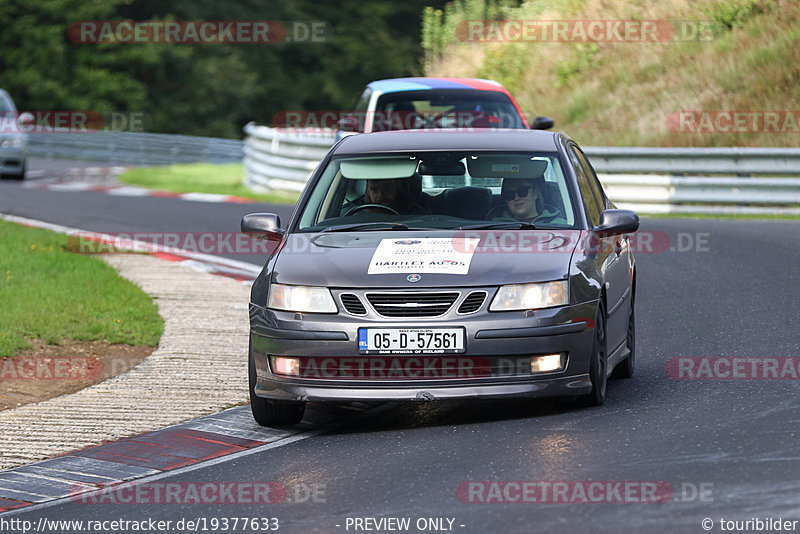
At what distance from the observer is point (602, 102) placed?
26250 millimetres

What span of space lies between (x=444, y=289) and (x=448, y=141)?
5.68 feet

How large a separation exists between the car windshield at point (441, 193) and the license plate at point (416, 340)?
107cm

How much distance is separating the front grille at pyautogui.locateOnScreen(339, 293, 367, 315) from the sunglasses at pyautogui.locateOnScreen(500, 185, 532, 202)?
56.2 inches

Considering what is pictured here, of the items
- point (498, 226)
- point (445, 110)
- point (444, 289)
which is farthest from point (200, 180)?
point (444, 289)

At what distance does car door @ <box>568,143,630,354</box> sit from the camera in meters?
8.14

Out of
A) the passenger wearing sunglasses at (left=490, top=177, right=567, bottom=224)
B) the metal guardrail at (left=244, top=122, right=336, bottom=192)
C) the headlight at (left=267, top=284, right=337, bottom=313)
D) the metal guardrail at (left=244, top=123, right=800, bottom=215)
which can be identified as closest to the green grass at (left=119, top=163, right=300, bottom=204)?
the metal guardrail at (left=244, top=122, right=336, bottom=192)

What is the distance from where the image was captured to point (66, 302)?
1228 centimetres

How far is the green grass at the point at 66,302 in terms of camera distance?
10984 mm

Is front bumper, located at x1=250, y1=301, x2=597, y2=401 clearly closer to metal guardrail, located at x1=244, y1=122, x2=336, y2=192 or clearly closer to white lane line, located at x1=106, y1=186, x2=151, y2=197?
metal guardrail, located at x1=244, y1=122, x2=336, y2=192

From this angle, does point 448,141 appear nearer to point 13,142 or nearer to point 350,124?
point 350,124

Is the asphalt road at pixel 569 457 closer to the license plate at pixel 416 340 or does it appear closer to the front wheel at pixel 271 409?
the front wheel at pixel 271 409

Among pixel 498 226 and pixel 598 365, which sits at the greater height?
pixel 498 226

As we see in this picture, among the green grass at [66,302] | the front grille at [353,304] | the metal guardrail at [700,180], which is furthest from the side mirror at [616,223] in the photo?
the metal guardrail at [700,180]

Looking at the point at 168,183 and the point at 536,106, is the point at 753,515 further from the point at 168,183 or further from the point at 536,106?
the point at 168,183
